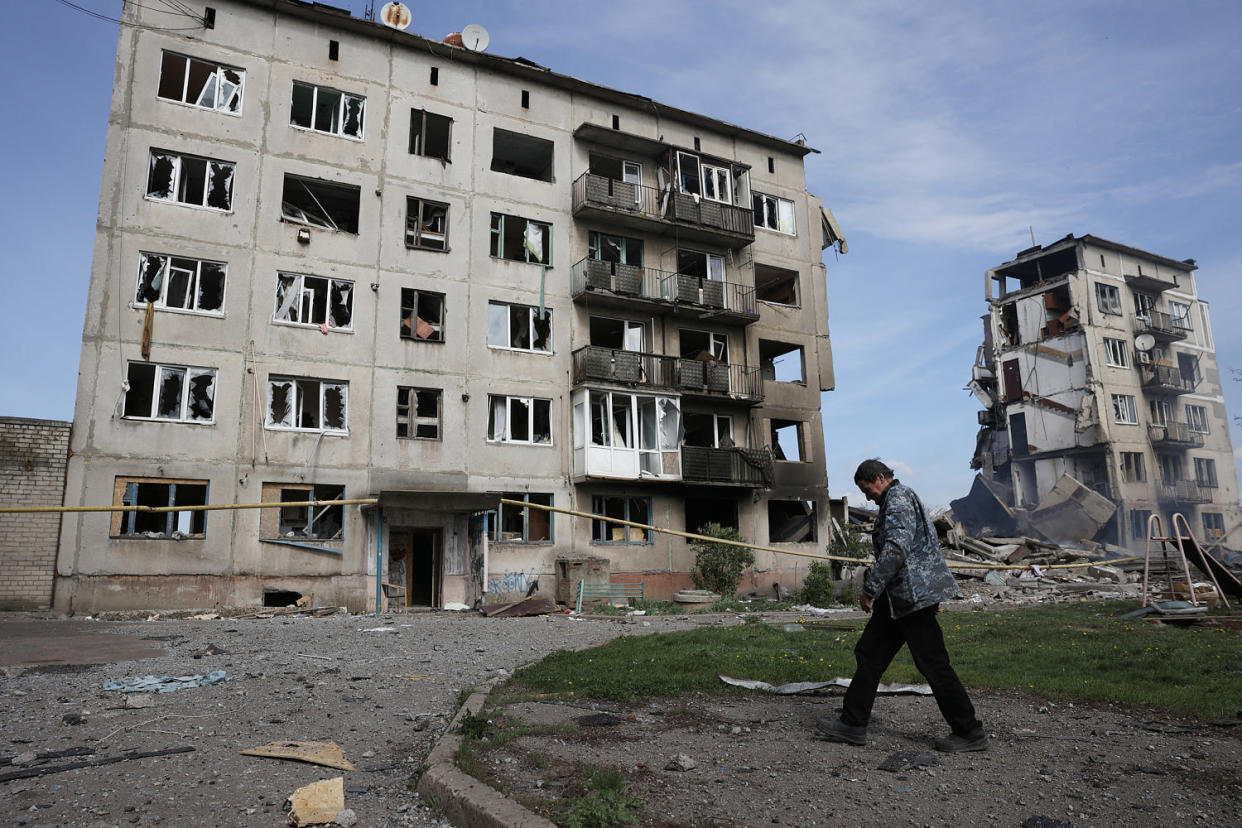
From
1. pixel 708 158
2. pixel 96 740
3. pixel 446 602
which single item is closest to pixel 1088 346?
pixel 708 158

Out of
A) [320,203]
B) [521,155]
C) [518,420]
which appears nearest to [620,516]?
[518,420]

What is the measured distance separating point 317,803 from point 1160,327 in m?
56.4

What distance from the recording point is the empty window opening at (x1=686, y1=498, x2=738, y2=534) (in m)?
27.6

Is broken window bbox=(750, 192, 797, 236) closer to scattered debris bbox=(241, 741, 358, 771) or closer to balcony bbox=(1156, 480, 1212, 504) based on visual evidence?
scattered debris bbox=(241, 741, 358, 771)

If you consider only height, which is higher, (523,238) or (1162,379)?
(523,238)

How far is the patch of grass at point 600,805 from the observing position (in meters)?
3.53

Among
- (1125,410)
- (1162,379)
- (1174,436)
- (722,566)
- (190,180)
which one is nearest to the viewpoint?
(190,180)

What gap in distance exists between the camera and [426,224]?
2456 centimetres

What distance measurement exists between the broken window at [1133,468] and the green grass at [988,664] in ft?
126

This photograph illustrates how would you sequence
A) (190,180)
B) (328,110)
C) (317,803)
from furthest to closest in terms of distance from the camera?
(328,110) < (190,180) < (317,803)

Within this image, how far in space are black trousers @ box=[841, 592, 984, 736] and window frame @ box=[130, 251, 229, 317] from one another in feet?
65.8

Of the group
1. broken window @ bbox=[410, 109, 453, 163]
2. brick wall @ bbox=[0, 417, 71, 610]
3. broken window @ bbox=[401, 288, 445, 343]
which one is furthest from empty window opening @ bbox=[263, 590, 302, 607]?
broken window @ bbox=[410, 109, 453, 163]

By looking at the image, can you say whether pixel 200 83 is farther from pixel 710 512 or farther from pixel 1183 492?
pixel 1183 492

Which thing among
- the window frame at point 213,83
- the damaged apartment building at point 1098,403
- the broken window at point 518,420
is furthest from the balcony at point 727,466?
the damaged apartment building at point 1098,403
